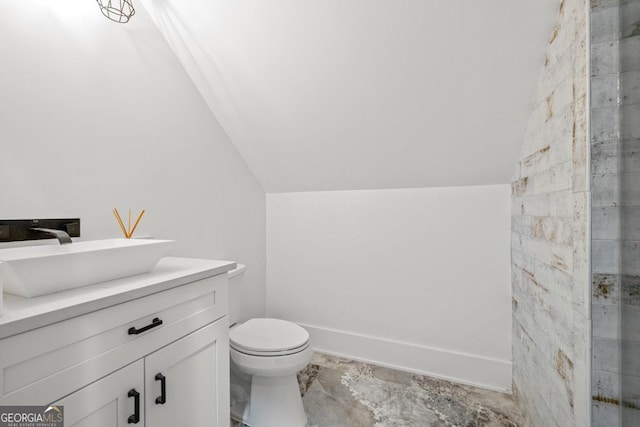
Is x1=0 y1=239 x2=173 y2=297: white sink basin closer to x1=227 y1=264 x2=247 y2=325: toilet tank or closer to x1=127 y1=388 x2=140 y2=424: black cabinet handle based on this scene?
x1=127 y1=388 x2=140 y2=424: black cabinet handle

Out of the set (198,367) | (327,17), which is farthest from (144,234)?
(327,17)

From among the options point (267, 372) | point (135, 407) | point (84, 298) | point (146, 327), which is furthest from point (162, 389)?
point (267, 372)

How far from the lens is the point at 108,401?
30.1 inches

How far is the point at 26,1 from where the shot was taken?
1079 mm

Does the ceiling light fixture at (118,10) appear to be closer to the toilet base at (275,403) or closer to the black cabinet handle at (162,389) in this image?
the black cabinet handle at (162,389)

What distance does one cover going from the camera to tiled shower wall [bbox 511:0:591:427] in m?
0.90

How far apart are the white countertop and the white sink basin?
2 cm

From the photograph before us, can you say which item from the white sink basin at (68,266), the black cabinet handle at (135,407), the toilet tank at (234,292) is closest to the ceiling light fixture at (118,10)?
the white sink basin at (68,266)

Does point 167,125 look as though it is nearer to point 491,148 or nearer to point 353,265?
point 353,265

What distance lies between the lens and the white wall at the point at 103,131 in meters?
1.05

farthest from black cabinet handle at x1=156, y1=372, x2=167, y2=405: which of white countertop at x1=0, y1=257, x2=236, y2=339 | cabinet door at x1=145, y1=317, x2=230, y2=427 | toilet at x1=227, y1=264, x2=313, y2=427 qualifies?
toilet at x1=227, y1=264, x2=313, y2=427

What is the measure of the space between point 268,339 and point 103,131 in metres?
1.28

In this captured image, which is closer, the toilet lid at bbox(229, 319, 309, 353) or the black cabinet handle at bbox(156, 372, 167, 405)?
the black cabinet handle at bbox(156, 372, 167, 405)

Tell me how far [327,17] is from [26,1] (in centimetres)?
117
